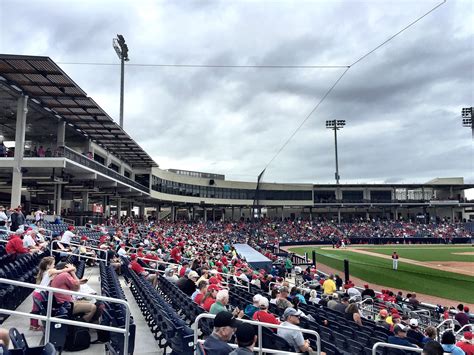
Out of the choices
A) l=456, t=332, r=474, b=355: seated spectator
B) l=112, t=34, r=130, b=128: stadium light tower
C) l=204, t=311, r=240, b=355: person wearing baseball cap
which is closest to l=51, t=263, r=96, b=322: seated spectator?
l=204, t=311, r=240, b=355: person wearing baseball cap

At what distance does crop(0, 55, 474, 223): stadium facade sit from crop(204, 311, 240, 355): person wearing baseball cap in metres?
17.7

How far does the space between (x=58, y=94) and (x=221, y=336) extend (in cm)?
2206

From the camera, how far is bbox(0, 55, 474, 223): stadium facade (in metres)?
22.7

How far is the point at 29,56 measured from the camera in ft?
57.4

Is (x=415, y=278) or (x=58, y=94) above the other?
(x=58, y=94)

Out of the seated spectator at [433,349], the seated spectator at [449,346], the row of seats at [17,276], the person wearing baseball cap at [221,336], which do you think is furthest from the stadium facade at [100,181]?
the seated spectator at [433,349]

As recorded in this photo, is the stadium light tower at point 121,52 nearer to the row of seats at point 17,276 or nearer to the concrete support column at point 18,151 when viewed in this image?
the concrete support column at point 18,151

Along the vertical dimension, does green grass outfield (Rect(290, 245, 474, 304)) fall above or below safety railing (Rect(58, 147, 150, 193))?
below

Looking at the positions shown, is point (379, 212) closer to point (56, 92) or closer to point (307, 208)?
point (307, 208)

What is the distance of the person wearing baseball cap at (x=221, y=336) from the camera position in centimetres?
390

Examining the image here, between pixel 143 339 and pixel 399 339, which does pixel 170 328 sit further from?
pixel 399 339

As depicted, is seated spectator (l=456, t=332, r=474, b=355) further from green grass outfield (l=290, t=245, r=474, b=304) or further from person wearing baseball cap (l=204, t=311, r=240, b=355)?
green grass outfield (l=290, t=245, r=474, b=304)

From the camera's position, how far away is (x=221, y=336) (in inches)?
156

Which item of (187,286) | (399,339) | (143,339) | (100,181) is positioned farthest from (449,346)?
(100,181)
